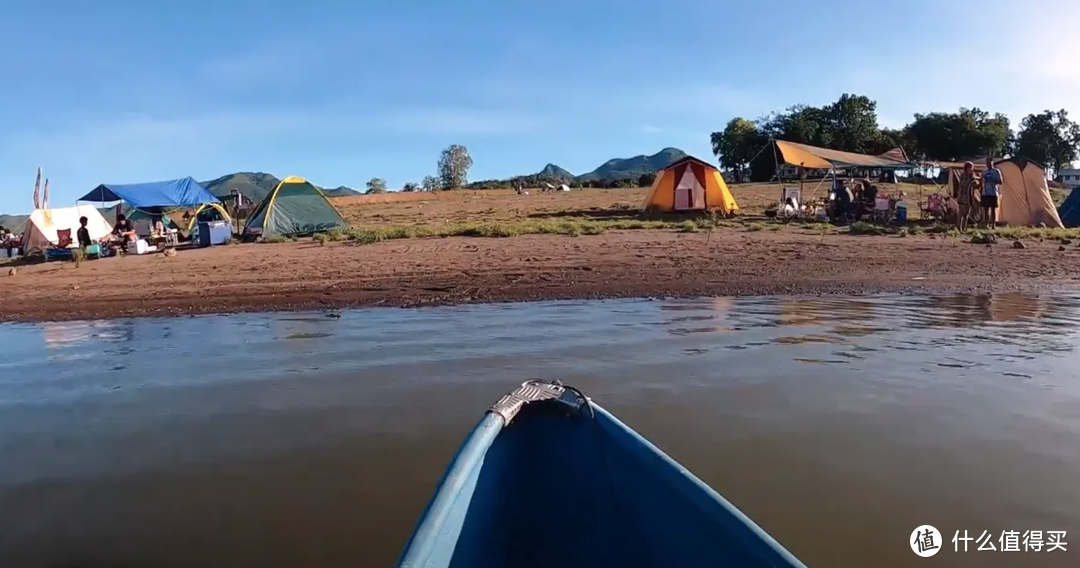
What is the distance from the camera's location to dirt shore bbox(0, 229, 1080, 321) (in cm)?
1092

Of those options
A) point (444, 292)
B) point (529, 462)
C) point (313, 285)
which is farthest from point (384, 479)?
point (313, 285)

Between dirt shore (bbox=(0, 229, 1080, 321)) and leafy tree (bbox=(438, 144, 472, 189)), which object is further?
leafy tree (bbox=(438, 144, 472, 189))

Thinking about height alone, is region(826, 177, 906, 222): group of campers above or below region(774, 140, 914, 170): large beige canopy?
below

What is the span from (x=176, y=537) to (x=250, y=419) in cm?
184

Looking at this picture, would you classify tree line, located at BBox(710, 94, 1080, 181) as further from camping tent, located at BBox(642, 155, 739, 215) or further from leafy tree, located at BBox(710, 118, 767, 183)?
camping tent, located at BBox(642, 155, 739, 215)

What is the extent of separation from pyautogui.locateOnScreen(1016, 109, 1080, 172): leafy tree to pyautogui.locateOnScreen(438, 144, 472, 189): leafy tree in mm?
55016

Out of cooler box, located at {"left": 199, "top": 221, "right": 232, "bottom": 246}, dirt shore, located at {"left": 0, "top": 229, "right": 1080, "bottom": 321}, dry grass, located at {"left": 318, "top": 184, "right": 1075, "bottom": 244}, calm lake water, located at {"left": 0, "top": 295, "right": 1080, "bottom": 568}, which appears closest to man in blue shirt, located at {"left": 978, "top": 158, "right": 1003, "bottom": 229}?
dry grass, located at {"left": 318, "top": 184, "right": 1075, "bottom": 244}

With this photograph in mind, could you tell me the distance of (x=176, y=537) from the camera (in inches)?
153

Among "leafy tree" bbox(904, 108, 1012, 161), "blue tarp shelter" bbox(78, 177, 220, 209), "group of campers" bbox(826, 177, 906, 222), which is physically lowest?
"group of campers" bbox(826, 177, 906, 222)

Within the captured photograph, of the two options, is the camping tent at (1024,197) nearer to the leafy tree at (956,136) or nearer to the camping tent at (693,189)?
the camping tent at (693,189)

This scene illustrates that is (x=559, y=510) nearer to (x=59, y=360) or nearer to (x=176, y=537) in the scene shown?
(x=176, y=537)

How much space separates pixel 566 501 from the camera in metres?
3.17

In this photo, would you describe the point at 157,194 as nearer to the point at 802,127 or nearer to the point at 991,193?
the point at 991,193

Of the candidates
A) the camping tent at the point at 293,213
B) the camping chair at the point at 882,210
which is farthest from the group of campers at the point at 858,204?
the camping tent at the point at 293,213
